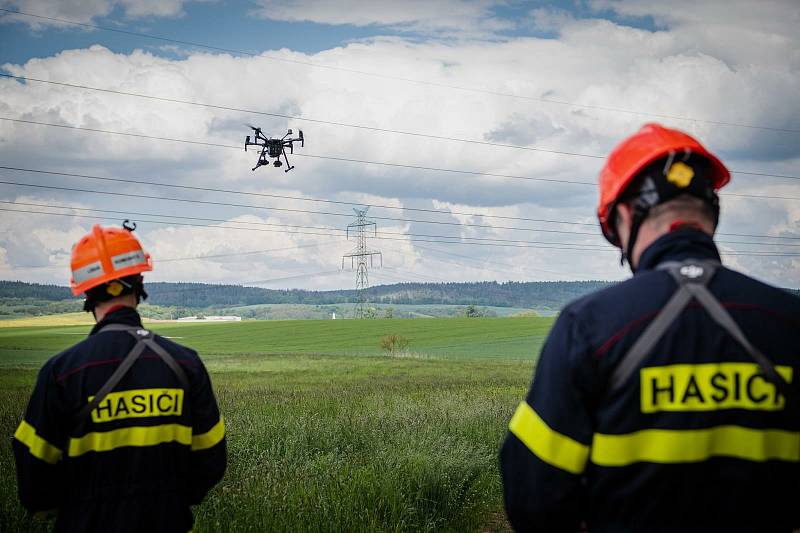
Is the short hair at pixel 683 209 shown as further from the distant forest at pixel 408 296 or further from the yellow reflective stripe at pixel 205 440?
the distant forest at pixel 408 296

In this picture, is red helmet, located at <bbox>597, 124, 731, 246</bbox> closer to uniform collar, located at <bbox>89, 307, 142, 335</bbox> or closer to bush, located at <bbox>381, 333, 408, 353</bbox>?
uniform collar, located at <bbox>89, 307, 142, 335</bbox>

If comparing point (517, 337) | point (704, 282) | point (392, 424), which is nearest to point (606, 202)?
point (704, 282)

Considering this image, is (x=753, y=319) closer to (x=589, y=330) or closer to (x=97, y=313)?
(x=589, y=330)

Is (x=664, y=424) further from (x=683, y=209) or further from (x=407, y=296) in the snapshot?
(x=407, y=296)

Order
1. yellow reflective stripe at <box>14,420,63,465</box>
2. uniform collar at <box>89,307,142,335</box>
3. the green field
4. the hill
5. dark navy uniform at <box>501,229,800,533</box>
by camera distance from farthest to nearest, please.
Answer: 1. the hill
2. the green field
3. uniform collar at <box>89,307,142,335</box>
4. yellow reflective stripe at <box>14,420,63,465</box>
5. dark navy uniform at <box>501,229,800,533</box>

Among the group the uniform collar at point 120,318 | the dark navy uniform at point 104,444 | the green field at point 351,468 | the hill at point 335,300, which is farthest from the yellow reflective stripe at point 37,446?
the hill at point 335,300

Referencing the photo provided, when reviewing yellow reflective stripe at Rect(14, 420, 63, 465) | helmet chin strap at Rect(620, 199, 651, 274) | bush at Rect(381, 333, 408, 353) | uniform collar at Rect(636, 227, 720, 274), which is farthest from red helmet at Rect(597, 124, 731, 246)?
bush at Rect(381, 333, 408, 353)

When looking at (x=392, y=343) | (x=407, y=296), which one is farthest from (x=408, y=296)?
(x=392, y=343)
